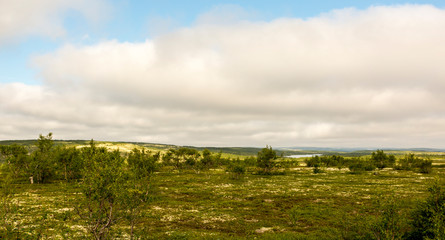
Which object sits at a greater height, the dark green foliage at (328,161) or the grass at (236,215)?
the grass at (236,215)

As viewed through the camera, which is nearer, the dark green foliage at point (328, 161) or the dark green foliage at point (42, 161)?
the dark green foliage at point (42, 161)

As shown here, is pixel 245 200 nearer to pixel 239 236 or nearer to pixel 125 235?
pixel 239 236

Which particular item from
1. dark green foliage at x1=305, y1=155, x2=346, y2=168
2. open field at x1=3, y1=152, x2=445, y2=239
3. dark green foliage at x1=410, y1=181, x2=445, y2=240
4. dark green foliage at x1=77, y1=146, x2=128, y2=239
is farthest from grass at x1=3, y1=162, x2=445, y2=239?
dark green foliage at x1=305, y1=155, x2=346, y2=168

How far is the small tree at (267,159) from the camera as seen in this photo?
94.2 m

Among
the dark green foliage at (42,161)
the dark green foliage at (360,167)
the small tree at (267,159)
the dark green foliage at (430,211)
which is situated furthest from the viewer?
the dark green foliage at (360,167)

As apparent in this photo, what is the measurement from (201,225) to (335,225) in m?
18.9

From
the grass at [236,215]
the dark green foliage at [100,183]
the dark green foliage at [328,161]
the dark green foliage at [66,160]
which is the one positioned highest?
the dark green foliage at [100,183]

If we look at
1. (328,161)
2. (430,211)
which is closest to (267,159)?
(328,161)

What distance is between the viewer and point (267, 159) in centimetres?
9519

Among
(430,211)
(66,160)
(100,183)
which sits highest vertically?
(100,183)

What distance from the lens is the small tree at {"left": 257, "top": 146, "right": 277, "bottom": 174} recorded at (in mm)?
94188

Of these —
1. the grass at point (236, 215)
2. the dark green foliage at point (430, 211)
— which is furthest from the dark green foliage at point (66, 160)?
the dark green foliage at point (430, 211)

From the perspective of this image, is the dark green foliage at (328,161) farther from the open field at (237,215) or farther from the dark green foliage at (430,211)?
the dark green foliage at (430,211)

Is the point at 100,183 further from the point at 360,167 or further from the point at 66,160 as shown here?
the point at 360,167
